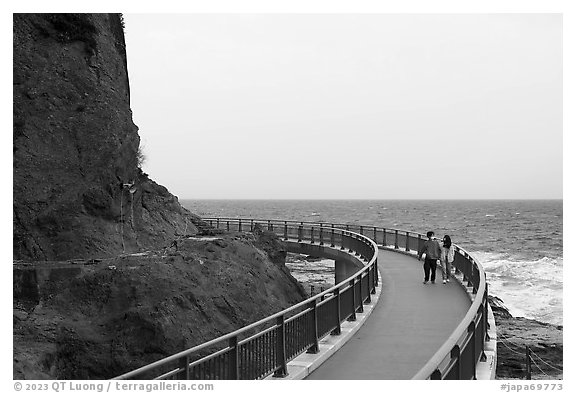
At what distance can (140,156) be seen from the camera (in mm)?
24312

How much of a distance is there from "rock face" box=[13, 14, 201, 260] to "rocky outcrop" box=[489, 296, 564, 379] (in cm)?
1542

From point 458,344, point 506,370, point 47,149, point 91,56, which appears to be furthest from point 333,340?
point 506,370

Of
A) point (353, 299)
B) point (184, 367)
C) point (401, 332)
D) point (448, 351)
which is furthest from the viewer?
point (353, 299)

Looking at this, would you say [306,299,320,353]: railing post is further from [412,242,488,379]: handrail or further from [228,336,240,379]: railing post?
[412,242,488,379]: handrail

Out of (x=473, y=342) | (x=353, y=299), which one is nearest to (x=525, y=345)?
(x=353, y=299)

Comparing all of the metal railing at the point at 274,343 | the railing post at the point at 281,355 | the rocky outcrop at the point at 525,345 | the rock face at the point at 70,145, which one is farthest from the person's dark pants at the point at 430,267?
the railing post at the point at 281,355

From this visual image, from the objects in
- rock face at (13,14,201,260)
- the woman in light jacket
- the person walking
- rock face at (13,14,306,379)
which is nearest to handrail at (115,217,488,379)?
the person walking

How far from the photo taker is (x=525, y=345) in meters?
26.5

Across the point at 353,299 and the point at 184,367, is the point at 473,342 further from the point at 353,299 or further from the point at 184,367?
the point at 353,299

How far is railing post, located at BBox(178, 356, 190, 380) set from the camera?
699cm

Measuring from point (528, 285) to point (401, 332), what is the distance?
114ft

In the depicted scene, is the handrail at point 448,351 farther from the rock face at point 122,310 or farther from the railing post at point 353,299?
the rock face at point 122,310

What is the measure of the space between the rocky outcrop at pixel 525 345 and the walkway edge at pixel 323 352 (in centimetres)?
1205
